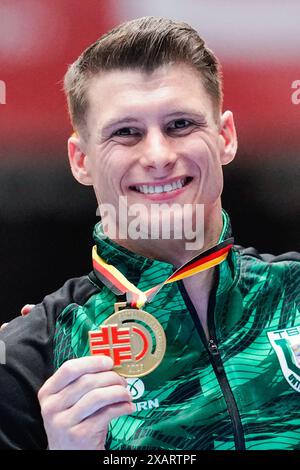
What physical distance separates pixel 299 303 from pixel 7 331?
26.1 inches

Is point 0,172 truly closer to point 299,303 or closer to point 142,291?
point 142,291

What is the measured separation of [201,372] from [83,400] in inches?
12.7

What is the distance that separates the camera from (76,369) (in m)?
1.24

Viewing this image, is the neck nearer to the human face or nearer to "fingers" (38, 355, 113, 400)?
the human face

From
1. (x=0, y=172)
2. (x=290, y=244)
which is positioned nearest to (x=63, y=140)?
(x=0, y=172)

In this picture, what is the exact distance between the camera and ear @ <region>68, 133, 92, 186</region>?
1.53 m

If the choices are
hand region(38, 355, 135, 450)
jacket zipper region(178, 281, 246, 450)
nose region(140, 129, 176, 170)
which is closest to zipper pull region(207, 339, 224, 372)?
jacket zipper region(178, 281, 246, 450)

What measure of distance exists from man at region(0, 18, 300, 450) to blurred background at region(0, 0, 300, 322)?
0.28 ft

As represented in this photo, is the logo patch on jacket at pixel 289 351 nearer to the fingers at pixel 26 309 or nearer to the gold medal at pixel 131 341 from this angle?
the gold medal at pixel 131 341

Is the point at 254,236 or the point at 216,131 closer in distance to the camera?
the point at 216,131

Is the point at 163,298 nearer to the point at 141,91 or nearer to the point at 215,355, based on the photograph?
the point at 215,355

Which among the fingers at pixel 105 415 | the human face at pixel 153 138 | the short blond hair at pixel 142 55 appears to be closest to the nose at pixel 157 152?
the human face at pixel 153 138

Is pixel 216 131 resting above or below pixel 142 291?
above

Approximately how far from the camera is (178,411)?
4.75 feet
